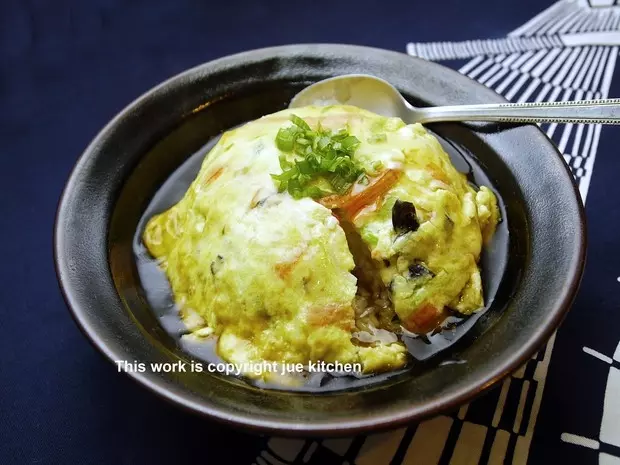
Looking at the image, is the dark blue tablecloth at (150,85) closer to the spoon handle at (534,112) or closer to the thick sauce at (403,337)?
the thick sauce at (403,337)

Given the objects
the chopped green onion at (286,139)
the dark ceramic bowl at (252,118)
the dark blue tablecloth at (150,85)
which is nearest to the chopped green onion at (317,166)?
the chopped green onion at (286,139)

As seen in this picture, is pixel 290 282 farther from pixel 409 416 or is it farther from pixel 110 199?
pixel 110 199

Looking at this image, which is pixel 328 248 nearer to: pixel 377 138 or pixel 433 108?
pixel 377 138

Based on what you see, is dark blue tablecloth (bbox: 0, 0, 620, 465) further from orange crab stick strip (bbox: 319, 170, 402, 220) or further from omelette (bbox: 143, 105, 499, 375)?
orange crab stick strip (bbox: 319, 170, 402, 220)

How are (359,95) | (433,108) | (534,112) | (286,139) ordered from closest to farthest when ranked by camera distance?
(286,139), (534,112), (433,108), (359,95)

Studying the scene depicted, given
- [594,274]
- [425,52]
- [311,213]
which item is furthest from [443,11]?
[311,213]

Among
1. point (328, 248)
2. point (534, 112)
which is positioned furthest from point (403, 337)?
point (534, 112)

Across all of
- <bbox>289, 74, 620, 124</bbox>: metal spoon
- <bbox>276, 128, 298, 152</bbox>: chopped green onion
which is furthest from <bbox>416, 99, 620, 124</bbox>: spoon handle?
<bbox>276, 128, 298, 152</bbox>: chopped green onion
